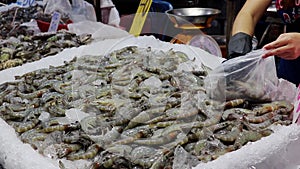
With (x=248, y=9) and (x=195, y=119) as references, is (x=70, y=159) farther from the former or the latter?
(x=248, y=9)

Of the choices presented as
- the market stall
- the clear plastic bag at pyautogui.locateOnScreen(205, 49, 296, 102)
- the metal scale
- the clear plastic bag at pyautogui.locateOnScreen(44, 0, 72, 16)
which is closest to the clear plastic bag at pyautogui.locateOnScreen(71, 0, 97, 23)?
the clear plastic bag at pyautogui.locateOnScreen(44, 0, 72, 16)

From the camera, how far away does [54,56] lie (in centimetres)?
308

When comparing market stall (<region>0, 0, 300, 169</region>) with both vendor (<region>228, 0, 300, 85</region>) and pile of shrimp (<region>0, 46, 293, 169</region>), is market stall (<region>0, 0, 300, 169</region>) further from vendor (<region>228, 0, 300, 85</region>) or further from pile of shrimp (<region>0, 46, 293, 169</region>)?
vendor (<region>228, 0, 300, 85</region>)

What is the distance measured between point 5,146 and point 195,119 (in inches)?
35.1

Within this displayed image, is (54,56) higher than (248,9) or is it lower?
lower

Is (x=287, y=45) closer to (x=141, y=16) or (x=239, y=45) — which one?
(x=239, y=45)

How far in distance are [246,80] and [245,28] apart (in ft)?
2.34

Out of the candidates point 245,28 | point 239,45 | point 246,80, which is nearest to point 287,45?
point 246,80

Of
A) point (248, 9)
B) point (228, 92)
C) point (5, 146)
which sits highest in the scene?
point (248, 9)

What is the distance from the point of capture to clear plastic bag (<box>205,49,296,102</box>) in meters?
1.86

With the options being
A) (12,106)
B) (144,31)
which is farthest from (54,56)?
(12,106)

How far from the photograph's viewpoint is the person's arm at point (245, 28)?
91.6 inches

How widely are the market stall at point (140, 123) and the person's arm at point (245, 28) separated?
22 cm

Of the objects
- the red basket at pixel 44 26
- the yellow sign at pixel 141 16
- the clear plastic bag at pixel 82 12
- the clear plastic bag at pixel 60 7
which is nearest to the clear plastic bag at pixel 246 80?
the yellow sign at pixel 141 16
